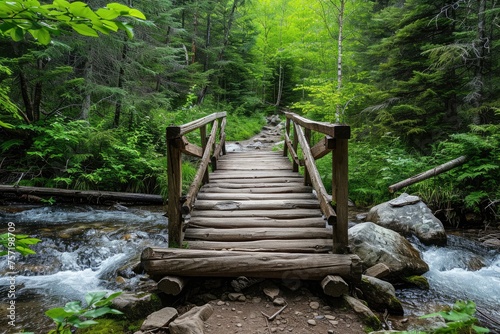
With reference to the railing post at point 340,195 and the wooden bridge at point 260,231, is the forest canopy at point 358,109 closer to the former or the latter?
the wooden bridge at point 260,231

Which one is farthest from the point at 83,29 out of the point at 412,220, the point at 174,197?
the point at 412,220

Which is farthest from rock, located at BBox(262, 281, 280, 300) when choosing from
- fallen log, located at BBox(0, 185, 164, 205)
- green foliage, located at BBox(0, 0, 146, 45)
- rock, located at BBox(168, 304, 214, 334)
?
fallen log, located at BBox(0, 185, 164, 205)

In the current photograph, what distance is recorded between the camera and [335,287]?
3145 mm

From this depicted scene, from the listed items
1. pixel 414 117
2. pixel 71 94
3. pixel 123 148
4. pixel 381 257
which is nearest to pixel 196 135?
pixel 123 148

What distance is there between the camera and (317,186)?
4.21 m

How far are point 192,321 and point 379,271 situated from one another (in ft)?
8.69

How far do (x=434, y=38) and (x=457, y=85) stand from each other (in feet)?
6.00

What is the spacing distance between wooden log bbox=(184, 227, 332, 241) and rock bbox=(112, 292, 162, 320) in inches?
40.4

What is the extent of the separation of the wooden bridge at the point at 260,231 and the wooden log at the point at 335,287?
1 cm

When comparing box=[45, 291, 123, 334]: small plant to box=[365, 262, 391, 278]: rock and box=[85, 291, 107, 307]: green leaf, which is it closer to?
box=[85, 291, 107, 307]: green leaf

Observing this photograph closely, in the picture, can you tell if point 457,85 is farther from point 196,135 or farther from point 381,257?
point 196,135

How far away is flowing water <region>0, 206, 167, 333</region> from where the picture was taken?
387 cm

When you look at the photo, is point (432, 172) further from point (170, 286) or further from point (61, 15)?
point (61, 15)

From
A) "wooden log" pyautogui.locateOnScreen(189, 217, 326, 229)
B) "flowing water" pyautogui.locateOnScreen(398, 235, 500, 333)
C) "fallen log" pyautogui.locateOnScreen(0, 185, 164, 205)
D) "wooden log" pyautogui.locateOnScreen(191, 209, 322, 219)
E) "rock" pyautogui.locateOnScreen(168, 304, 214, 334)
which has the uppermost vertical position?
"wooden log" pyautogui.locateOnScreen(191, 209, 322, 219)
